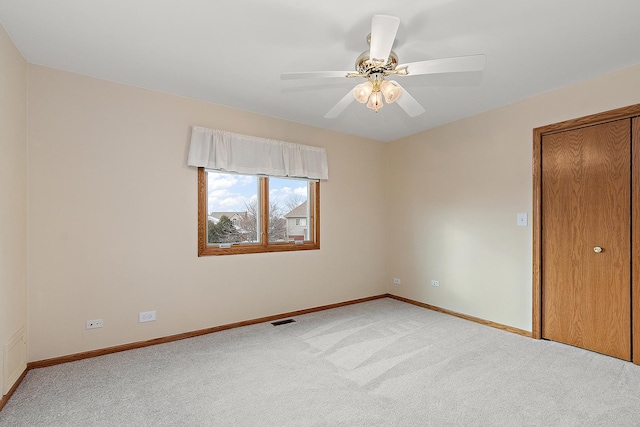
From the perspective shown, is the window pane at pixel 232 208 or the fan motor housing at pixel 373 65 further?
the window pane at pixel 232 208

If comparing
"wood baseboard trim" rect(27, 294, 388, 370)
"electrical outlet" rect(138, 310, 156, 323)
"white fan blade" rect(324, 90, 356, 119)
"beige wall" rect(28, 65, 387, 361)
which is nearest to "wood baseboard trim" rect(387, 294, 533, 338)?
"wood baseboard trim" rect(27, 294, 388, 370)

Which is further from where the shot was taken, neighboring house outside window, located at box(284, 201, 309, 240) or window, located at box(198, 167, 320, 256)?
neighboring house outside window, located at box(284, 201, 309, 240)

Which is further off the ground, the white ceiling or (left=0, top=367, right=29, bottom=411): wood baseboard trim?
the white ceiling

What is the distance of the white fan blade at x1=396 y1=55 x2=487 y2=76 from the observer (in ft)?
5.93

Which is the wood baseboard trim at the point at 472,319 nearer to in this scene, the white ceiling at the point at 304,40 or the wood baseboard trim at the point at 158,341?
the wood baseboard trim at the point at 158,341

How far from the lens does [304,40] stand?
7.54 ft

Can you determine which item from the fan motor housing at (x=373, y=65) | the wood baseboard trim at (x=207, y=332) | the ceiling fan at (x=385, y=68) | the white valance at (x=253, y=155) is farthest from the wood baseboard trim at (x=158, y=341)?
the fan motor housing at (x=373, y=65)

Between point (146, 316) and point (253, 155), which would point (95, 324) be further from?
point (253, 155)

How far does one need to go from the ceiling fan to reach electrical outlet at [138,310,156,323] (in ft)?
8.28

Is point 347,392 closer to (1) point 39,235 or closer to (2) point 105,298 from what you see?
(2) point 105,298

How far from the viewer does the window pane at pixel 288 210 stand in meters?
4.01

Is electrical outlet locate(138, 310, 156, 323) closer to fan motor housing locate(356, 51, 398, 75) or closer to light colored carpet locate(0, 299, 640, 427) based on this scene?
light colored carpet locate(0, 299, 640, 427)

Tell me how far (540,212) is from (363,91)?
2.37 metres

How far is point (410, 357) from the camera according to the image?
2.80 meters
